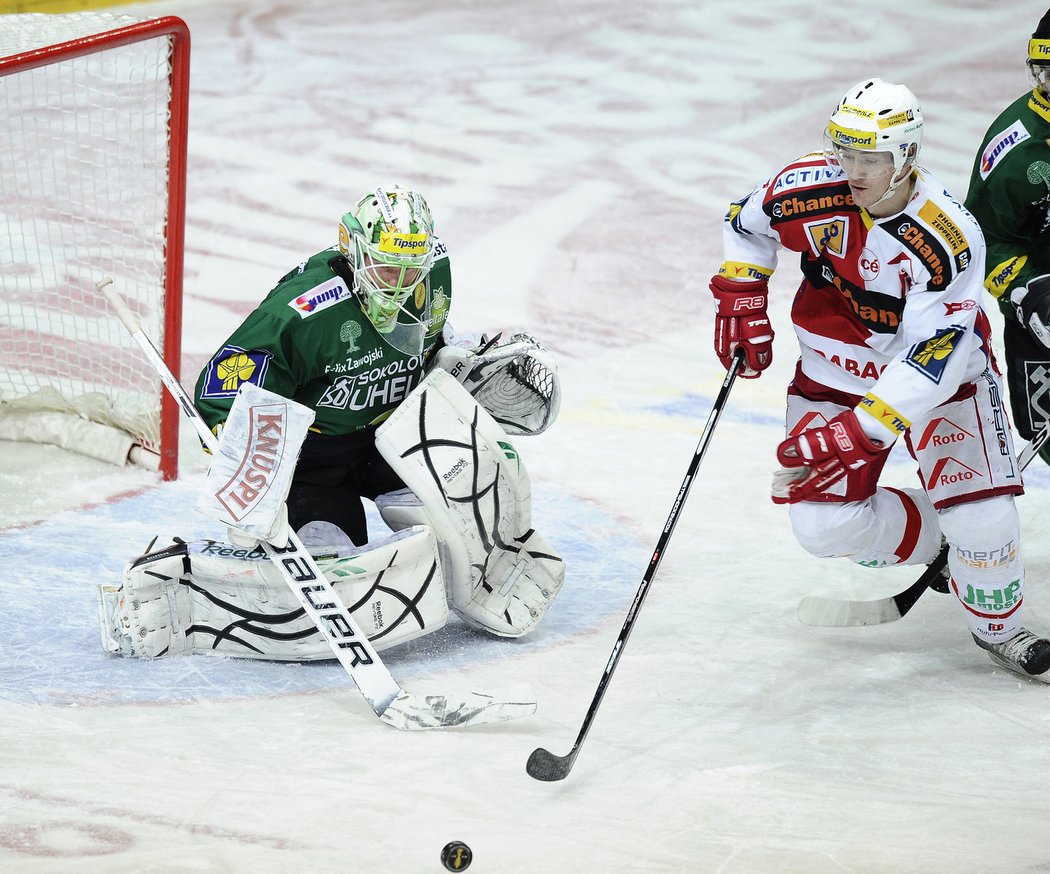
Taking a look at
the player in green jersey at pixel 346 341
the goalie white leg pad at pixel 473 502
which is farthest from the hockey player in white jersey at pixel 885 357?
the player in green jersey at pixel 346 341

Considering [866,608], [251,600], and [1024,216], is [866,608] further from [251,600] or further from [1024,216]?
A: [251,600]

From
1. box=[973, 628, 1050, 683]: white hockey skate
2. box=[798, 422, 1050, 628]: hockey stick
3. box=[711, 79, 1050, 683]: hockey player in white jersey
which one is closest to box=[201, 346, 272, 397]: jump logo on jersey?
box=[711, 79, 1050, 683]: hockey player in white jersey

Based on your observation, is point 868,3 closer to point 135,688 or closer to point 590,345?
point 590,345

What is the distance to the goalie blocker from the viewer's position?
316 cm

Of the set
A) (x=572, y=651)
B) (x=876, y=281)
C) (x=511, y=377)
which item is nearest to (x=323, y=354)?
(x=511, y=377)

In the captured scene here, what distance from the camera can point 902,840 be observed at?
2.61 meters

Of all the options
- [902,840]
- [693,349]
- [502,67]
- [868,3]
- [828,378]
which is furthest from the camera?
[868,3]

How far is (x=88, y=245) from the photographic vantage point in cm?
470

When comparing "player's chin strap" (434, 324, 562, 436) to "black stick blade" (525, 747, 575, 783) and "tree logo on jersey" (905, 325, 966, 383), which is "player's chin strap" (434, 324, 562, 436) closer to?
"tree logo on jersey" (905, 325, 966, 383)

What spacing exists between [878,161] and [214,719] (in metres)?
1.69

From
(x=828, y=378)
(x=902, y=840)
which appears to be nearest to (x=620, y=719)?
(x=902, y=840)

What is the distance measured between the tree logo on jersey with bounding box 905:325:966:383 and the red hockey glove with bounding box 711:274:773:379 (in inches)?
17.5

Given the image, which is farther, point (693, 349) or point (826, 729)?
point (693, 349)

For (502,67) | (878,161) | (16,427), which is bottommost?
(16,427)
